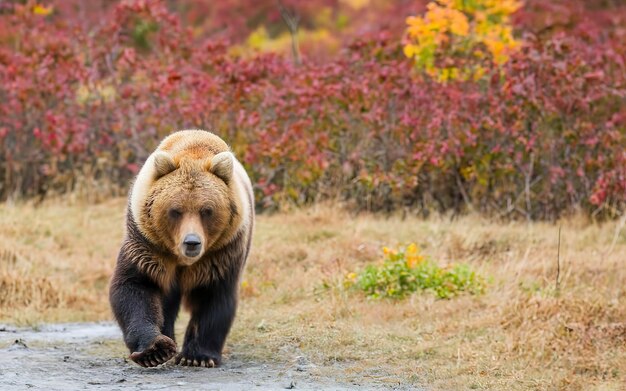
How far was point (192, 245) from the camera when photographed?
20.4ft

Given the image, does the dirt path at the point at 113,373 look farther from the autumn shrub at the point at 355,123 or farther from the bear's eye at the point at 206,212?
the autumn shrub at the point at 355,123

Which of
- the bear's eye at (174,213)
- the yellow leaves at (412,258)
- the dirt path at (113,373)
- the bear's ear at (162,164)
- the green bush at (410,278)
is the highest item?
the bear's ear at (162,164)

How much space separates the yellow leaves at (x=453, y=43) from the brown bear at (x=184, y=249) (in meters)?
5.91

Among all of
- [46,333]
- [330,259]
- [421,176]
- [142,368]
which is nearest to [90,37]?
[421,176]

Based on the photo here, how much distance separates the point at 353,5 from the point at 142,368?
62.6ft

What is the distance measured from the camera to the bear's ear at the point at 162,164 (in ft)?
21.1

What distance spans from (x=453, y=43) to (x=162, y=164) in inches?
295

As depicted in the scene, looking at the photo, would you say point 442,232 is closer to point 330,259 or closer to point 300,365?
point 330,259

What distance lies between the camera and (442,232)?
35.4 ft

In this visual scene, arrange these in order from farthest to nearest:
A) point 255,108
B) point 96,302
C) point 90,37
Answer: point 90,37, point 255,108, point 96,302

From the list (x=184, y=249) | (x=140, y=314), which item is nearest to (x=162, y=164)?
(x=184, y=249)

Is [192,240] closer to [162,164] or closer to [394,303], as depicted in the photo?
[162,164]

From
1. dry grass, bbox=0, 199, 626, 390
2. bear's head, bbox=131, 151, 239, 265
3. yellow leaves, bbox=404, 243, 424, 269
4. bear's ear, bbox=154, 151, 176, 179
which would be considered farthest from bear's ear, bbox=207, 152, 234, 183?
yellow leaves, bbox=404, 243, 424, 269

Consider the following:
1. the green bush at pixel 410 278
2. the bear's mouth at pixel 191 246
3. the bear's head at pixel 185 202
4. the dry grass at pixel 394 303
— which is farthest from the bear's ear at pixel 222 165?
the green bush at pixel 410 278
